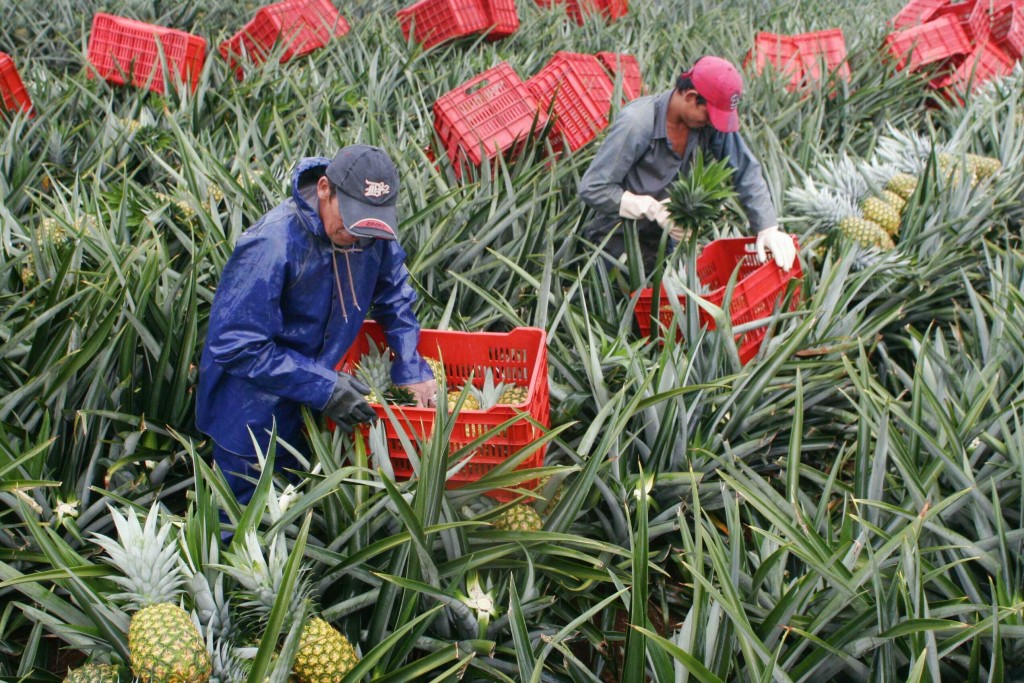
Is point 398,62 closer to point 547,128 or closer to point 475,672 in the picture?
point 547,128

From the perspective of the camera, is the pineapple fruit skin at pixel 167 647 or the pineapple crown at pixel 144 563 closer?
the pineapple fruit skin at pixel 167 647

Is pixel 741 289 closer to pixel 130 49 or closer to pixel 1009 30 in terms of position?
pixel 130 49

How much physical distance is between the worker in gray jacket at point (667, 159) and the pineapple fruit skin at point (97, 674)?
2161 mm

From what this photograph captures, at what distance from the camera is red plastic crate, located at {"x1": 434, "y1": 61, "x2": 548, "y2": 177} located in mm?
4035

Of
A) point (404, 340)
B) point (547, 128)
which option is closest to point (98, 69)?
point (547, 128)

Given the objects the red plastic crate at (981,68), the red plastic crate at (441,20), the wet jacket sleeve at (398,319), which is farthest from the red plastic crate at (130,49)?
the red plastic crate at (981,68)

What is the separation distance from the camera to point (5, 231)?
118 inches

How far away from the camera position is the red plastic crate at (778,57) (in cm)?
539

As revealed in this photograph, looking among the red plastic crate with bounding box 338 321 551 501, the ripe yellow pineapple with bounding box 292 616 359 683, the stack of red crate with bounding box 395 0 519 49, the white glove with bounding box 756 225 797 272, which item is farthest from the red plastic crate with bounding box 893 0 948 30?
the ripe yellow pineapple with bounding box 292 616 359 683

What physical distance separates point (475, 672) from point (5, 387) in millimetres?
1574

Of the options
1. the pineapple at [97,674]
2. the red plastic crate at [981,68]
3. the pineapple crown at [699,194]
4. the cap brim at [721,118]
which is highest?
the cap brim at [721,118]

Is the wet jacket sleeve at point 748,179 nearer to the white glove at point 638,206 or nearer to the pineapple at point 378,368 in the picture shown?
the white glove at point 638,206

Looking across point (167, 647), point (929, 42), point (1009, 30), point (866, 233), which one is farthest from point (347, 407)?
point (1009, 30)

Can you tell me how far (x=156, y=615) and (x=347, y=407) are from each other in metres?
0.74
